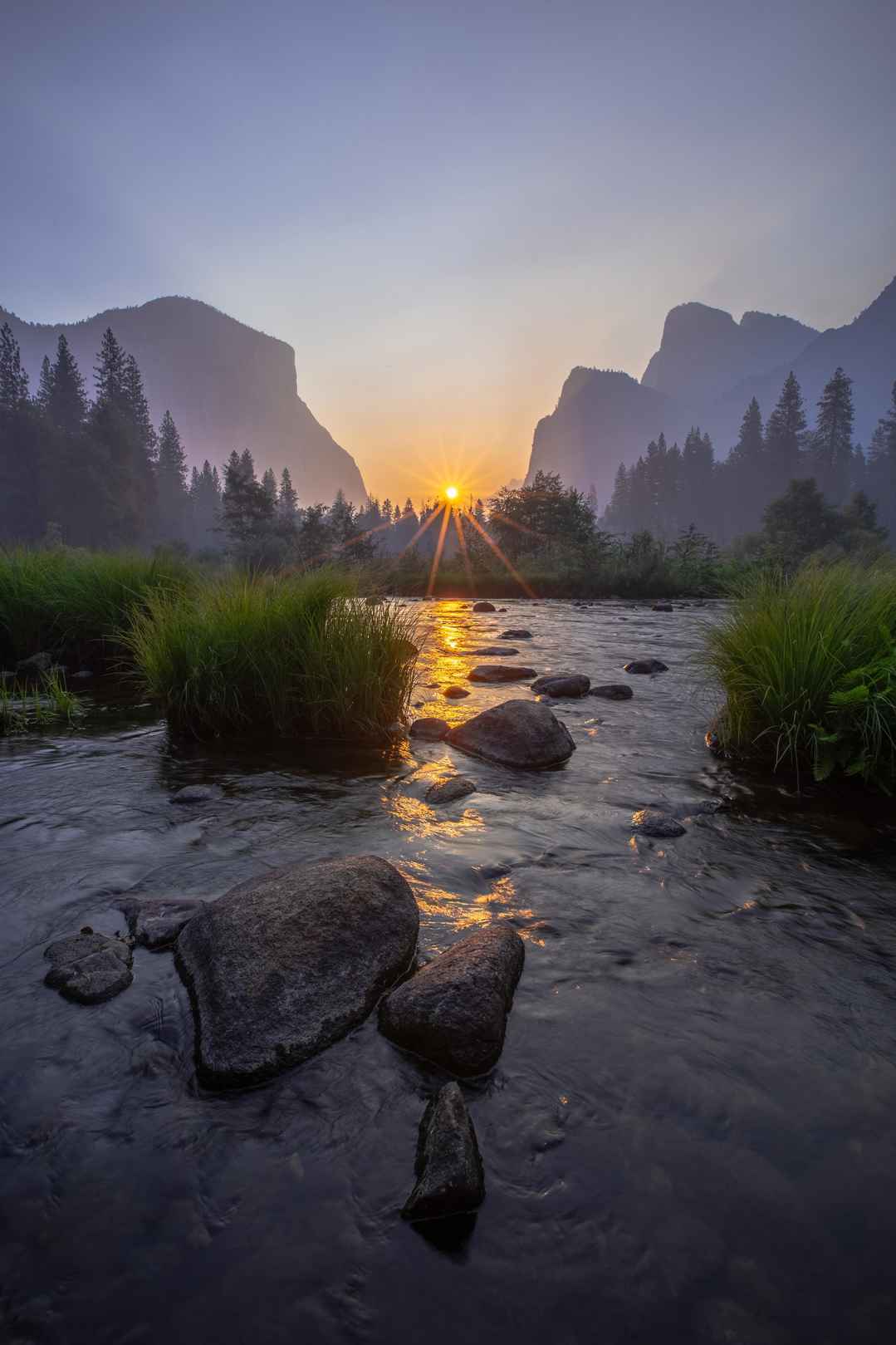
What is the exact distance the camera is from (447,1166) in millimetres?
1927

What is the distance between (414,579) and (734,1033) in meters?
31.7

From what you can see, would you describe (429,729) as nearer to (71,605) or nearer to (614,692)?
(614,692)

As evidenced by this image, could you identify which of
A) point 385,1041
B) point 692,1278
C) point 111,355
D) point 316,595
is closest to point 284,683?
point 316,595

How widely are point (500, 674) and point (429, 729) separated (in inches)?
147

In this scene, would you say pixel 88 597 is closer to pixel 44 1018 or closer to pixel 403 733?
pixel 403 733

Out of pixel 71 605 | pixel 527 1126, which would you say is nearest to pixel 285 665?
pixel 527 1126

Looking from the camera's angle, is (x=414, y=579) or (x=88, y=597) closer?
(x=88, y=597)

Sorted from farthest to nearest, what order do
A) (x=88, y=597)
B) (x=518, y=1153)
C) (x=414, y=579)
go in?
(x=414, y=579), (x=88, y=597), (x=518, y=1153)

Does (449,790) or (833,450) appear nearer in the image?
(449,790)

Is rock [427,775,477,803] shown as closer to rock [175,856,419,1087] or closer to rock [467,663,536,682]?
rock [175,856,419,1087]

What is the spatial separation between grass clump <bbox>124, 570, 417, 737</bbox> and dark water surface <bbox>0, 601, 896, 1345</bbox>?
2.65m

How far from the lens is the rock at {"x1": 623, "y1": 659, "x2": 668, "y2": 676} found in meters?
11.2

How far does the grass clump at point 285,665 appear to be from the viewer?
22.5 ft

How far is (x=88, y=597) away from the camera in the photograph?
11.0m
